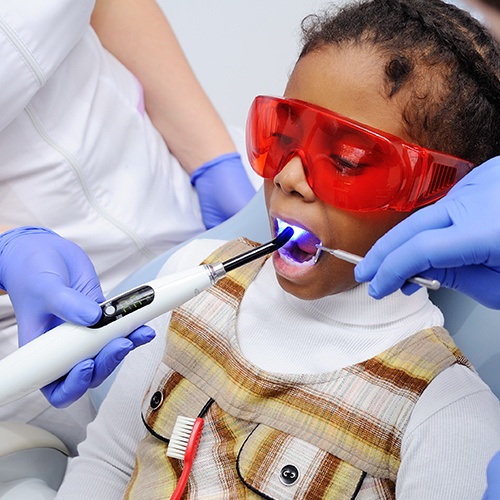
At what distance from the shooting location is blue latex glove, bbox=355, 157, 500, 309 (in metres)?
0.88

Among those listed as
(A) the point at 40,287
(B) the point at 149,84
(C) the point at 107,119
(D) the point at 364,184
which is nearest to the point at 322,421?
(D) the point at 364,184

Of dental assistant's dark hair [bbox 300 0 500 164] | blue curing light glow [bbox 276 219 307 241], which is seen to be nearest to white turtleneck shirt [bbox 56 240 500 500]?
blue curing light glow [bbox 276 219 307 241]

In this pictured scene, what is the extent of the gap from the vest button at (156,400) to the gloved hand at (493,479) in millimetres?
466

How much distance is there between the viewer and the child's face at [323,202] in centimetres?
100

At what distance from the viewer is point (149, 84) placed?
172cm

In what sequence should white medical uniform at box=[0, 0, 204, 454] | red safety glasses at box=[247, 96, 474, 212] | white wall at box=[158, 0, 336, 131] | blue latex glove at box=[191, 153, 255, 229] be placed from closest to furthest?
1. red safety glasses at box=[247, 96, 474, 212]
2. white medical uniform at box=[0, 0, 204, 454]
3. blue latex glove at box=[191, 153, 255, 229]
4. white wall at box=[158, 0, 336, 131]

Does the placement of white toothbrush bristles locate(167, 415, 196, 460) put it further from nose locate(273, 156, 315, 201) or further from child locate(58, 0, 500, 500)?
nose locate(273, 156, 315, 201)

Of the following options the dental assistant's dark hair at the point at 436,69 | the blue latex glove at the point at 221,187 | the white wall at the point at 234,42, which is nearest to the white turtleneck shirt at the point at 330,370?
the dental assistant's dark hair at the point at 436,69

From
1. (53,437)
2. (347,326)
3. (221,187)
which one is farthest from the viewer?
(221,187)

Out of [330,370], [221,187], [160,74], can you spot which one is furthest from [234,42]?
[330,370]

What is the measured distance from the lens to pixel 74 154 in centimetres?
142

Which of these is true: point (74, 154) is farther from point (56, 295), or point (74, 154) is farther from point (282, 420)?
point (282, 420)

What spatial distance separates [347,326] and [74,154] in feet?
1.97

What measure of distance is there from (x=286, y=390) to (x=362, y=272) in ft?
0.77
